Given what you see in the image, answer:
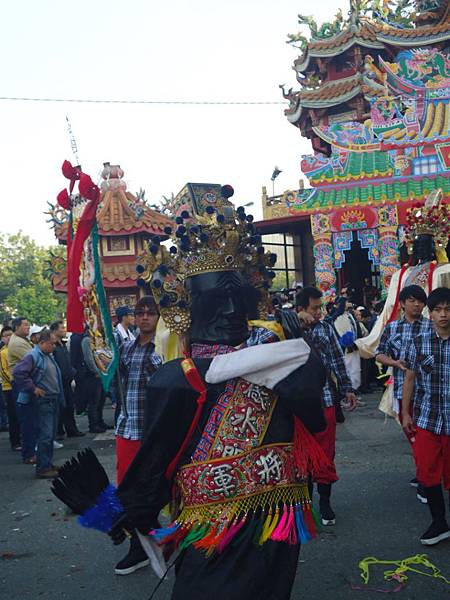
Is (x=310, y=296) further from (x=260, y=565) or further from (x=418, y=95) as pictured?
(x=418, y=95)

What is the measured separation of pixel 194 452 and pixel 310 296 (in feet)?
9.62

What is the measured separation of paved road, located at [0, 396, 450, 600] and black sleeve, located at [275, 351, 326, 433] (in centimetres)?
176

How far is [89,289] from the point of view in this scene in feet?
10.4

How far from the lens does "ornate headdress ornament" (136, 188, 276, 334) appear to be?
9.59 feet

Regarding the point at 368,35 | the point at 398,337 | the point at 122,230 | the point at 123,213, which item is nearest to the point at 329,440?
the point at 398,337

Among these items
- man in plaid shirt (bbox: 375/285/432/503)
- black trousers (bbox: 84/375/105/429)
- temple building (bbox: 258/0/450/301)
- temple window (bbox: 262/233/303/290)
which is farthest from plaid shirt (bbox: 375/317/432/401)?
temple window (bbox: 262/233/303/290)

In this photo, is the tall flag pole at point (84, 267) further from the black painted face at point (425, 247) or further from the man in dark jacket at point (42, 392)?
the man in dark jacket at point (42, 392)

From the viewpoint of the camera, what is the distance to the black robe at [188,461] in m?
2.49

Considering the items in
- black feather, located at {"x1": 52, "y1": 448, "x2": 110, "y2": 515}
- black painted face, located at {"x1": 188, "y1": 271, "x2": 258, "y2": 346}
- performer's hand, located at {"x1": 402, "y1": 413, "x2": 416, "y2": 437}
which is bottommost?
performer's hand, located at {"x1": 402, "y1": 413, "x2": 416, "y2": 437}

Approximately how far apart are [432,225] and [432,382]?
258cm

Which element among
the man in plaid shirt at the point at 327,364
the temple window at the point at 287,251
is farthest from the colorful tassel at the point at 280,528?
the temple window at the point at 287,251

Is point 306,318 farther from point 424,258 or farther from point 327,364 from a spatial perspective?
point 424,258

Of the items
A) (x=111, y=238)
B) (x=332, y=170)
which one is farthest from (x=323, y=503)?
(x=111, y=238)

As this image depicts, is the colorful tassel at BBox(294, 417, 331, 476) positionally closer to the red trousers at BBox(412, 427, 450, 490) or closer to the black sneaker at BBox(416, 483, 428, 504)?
the red trousers at BBox(412, 427, 450, 490)
